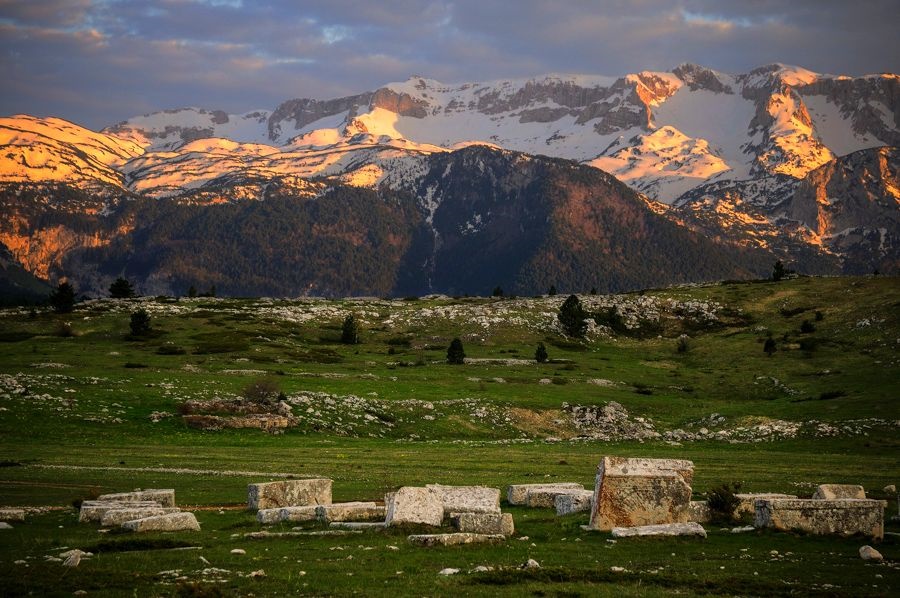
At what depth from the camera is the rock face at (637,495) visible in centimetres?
2805

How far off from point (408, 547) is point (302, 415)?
49859 mm

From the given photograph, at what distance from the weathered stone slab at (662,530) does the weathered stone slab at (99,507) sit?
14301 mm

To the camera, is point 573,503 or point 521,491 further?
point 521,491

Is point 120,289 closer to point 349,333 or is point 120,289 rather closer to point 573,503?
point 349,333

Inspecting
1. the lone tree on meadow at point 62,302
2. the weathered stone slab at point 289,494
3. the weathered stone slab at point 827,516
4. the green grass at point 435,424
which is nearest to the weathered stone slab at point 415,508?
the green grass at point 435,424

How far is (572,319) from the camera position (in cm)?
14125

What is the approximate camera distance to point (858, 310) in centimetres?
13162

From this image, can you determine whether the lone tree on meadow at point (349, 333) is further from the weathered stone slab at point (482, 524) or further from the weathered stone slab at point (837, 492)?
the weathered stone slab at point (482, 524)

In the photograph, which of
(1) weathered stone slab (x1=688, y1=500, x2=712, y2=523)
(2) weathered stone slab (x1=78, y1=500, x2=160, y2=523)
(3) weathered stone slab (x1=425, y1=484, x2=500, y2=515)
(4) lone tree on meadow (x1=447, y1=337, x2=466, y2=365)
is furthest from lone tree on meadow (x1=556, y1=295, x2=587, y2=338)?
(2) weathered stone slab (x1=78, y1=500, x2=160, y2=523)

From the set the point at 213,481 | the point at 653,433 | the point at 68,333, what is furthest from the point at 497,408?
the point at 68,333

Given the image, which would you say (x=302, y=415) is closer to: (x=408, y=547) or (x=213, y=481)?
(x=213, y=481)

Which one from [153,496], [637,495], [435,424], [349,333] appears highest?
[637,495]

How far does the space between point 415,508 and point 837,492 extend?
1324 cm

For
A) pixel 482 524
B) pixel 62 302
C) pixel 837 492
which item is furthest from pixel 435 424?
pixel 62 302
